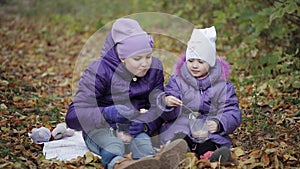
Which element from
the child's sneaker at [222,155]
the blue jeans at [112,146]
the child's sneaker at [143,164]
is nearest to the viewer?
the child's sneaker at [143,164]

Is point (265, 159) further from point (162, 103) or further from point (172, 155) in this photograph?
point (162, 103)

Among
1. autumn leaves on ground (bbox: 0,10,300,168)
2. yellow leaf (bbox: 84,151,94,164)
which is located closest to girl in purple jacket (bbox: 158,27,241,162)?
autumn leaves on ground (bbox: 0,10,300,168)

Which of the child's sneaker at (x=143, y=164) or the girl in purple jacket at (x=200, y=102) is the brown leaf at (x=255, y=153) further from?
the child's sneaker at (x=143, y=164)

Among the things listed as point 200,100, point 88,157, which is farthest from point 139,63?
point 88,157

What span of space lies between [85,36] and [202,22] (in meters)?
2.62

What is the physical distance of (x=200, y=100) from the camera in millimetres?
3969

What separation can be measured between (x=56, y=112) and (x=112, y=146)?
5.32ft

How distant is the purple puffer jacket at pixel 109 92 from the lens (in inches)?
153

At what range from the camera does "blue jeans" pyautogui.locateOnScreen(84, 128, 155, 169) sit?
12.0ft

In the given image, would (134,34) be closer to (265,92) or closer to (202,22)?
(265,92)

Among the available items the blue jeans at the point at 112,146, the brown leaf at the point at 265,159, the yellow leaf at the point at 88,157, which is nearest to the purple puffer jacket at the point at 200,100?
the blue jeans at the point at 112,146

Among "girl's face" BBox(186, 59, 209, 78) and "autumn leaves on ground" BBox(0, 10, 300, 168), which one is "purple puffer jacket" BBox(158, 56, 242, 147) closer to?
"girl's face" BBox(186, 59, 209, 78)

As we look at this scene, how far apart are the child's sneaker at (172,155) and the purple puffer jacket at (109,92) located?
575 mm

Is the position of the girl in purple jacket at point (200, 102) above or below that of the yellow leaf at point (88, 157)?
above
